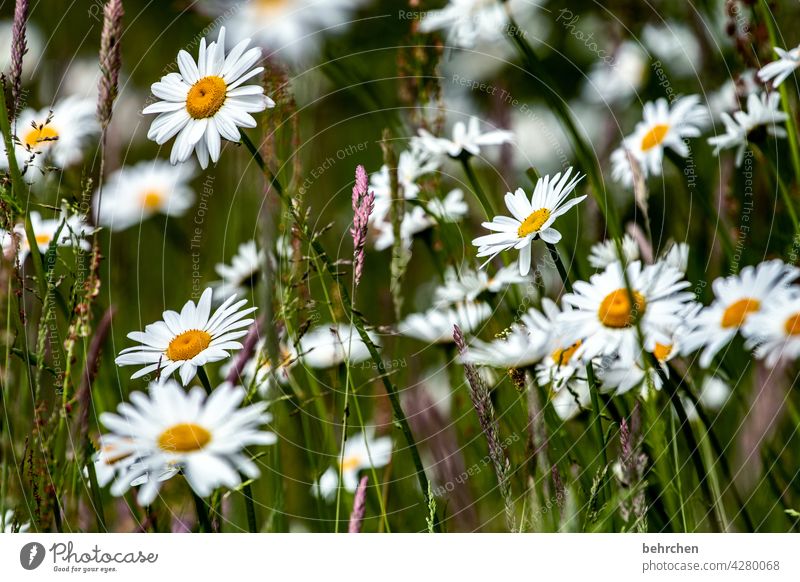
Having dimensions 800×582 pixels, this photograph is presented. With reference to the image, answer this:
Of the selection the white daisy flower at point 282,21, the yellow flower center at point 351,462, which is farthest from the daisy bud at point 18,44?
the yellow flower center at point 351,462

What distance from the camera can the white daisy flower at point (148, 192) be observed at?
85 cm

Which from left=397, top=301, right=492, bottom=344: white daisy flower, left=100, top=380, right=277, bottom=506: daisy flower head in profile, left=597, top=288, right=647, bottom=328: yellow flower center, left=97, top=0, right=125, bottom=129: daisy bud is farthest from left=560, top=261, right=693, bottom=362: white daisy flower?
left=97, top=0, right=125, bottom=129: daisy bud

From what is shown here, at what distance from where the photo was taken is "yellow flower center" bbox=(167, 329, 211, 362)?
1.78ft

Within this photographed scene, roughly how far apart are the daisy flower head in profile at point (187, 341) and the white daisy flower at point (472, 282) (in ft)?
0.63

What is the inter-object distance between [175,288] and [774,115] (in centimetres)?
61

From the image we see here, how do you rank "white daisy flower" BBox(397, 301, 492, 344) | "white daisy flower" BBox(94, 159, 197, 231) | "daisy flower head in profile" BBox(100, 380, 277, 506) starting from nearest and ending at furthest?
"daisy flower head in profile" BBox(100, 380, 277, 506) → "white daisy flower" BBox(397, 301, 492, 344) → "white daisy flower" BBox(94, 159, 197, 231)

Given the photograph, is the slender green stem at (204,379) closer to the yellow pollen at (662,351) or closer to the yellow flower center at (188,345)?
the yellow flower center at (188,345)

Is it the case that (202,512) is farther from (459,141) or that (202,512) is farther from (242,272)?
(459,141)

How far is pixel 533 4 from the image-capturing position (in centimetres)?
80

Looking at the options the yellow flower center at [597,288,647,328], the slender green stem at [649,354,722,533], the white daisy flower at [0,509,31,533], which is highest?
the yellow flower center at [597,288,647,328]

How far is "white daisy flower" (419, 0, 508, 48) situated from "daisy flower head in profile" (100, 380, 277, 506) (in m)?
0.39

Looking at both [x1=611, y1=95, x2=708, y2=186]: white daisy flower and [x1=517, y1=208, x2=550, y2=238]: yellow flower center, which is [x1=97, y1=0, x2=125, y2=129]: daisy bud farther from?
[x1=611, y1=95, x2=708, y2=186]: white daisy flower
